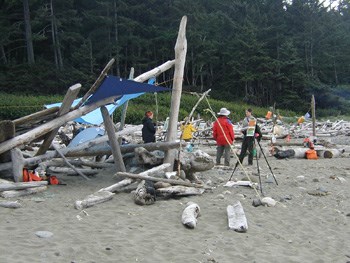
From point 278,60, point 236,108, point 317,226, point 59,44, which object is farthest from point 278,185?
point 278,60

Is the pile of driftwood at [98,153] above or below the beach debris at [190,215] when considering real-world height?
above

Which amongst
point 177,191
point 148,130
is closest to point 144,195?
point 177,191

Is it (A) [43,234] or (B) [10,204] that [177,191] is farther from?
(A) [43,234]

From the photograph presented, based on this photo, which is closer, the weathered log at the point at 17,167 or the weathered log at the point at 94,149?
the weathered log at the point at 17,167

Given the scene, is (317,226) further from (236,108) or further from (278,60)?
(278,60)

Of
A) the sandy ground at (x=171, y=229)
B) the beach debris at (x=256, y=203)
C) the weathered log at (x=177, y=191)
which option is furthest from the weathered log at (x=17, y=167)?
the beach debris at (x=256, y=203)

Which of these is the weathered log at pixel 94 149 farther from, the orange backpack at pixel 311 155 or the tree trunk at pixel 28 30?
the tree trunk at pixel 28 30

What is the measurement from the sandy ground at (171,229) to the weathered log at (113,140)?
33 centimetres

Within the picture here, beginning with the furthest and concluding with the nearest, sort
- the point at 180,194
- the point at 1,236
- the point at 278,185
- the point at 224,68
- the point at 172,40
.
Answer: the point at 224,68
the point at 172,40
the point at 278,185
the point at 180,194
the point at 1,236

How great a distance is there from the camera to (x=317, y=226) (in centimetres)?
661

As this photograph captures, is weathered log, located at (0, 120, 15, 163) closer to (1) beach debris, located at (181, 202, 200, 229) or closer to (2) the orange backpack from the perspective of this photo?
(1) beach debris, located at (181, 202, 200, 229)

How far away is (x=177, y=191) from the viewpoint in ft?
24.6

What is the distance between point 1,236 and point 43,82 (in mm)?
36956

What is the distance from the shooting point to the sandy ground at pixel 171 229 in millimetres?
4746
